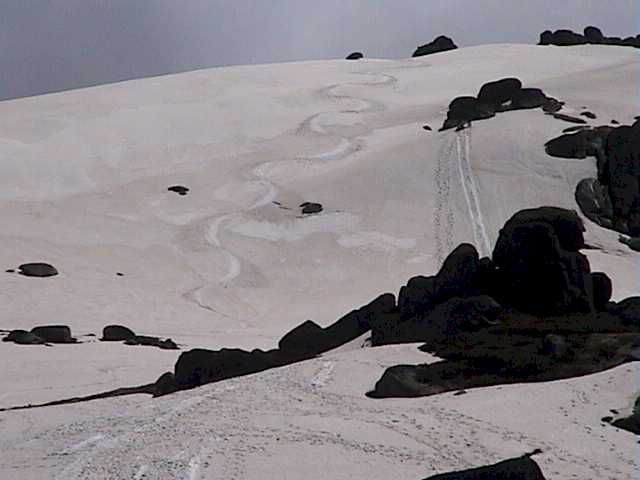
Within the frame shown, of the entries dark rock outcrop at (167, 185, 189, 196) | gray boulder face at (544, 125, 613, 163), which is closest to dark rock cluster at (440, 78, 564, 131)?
gray boulder face at (544, 125, 613, 163)

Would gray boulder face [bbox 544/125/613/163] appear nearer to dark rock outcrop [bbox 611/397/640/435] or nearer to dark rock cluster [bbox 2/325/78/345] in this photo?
dark rock cluster [bbox 2/325/78/345]

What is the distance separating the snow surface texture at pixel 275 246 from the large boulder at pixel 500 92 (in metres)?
2.05

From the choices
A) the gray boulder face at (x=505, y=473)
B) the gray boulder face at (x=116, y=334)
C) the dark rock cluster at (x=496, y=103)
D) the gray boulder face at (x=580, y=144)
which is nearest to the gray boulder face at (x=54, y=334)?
the gray boulder face at (x=116, y=334)

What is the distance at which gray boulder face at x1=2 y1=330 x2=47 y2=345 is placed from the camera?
22281 mm

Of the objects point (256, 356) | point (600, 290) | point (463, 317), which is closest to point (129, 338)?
point (256, 356)

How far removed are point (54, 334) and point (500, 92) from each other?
1191 inches

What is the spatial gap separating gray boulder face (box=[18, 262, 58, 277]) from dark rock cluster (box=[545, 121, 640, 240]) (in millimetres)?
17219

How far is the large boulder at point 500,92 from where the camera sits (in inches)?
1907

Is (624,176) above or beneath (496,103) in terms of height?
beneath

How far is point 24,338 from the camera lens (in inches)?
882

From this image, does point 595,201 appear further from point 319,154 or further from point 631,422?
point 631,422

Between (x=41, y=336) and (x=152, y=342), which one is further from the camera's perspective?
(x=152, y=342)

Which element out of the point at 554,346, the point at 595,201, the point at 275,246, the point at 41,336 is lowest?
the point at 554,346

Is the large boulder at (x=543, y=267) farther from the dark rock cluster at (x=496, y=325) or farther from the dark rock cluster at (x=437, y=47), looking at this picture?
the dark rock cluster at (x=437, y=47)
